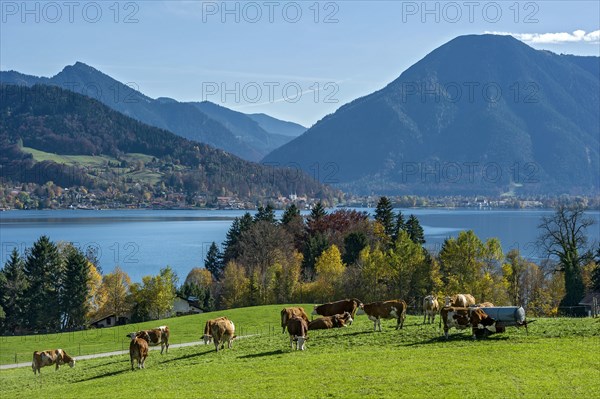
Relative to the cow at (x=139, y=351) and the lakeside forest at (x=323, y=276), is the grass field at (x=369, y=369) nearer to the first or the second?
the cow at (x=139, y=351)

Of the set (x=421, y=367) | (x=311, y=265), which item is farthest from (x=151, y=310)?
(x=421, y=367)

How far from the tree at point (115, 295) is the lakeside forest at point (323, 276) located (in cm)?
16

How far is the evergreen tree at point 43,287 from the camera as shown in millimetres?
75000

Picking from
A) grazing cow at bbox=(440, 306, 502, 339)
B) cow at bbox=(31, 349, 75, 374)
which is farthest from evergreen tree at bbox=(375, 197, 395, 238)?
grazing cow at bbox=(440, 306, 502, 339)

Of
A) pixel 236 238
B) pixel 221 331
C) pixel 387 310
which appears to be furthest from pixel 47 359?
pixel 236 238

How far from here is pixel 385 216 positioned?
95.8 metres

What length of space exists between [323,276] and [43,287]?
3007cm

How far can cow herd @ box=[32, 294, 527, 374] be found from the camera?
87.8 feet

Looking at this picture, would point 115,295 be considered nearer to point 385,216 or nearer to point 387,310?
point 385,216

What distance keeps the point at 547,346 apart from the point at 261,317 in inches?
1188

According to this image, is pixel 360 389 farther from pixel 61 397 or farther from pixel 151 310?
pixel 151 310

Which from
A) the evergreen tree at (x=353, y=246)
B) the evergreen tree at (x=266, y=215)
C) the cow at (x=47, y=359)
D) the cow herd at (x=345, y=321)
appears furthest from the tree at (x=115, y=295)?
the cow herd at (x=345, y=321)

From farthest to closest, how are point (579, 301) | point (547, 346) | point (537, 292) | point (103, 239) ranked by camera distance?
point (103, 239), point (537, 292), point (579, 301), point (547, 346)

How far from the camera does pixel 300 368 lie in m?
23.4
